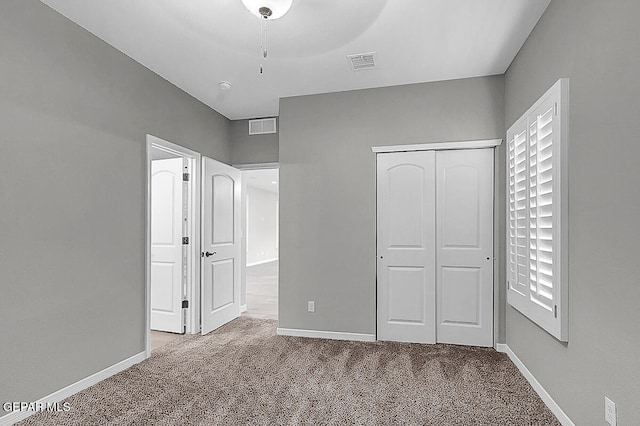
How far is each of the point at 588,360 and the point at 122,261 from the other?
331 cm

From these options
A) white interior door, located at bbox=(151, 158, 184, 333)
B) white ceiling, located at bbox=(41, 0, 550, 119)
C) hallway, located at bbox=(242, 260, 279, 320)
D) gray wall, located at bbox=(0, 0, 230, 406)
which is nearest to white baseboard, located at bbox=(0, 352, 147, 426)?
gray wall, located at bbox=(0, 0, 230, 406)

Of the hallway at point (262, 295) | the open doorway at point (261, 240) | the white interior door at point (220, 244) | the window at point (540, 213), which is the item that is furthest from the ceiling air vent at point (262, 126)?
the window at point (540, 213)

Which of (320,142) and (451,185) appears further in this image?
(320,142)

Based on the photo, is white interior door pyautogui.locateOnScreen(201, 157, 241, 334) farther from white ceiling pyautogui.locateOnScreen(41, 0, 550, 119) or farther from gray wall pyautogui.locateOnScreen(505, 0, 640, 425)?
gray wall pyautogui.locateOnScreen(505, 0, 640, 425)

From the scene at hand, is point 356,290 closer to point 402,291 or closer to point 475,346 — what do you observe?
point 402,291

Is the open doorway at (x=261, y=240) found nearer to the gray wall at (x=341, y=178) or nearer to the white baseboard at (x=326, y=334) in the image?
the white baseboard at (x=326, y=334)

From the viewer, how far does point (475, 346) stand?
12.2ft

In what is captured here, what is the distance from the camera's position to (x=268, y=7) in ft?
7.25

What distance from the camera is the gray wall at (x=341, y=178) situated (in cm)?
386

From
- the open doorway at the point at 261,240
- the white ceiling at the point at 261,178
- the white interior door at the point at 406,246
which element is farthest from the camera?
the white ceiling at the point at 261,178

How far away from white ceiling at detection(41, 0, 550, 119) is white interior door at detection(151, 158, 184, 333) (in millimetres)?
1062

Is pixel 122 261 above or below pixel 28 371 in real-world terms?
above

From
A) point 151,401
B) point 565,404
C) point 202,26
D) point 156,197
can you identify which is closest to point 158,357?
point 151,401

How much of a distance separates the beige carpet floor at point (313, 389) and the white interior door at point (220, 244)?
708 millimetres
